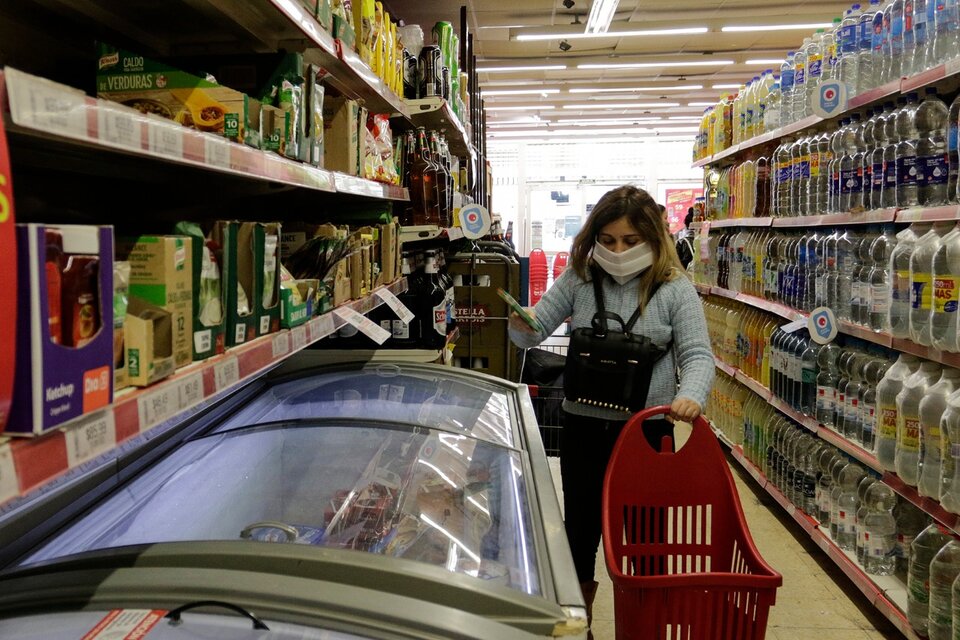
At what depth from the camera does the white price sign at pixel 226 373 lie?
4.00 feet

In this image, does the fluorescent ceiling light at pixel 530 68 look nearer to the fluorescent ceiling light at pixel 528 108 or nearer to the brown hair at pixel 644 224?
the fluorescent ceiling light at pixel 528 108

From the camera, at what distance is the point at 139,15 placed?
1.89 metres

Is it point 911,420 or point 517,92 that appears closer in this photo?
point 911,420

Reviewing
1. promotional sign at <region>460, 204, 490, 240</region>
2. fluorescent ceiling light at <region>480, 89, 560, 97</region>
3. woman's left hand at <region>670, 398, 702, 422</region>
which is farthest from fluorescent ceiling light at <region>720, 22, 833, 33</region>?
woman's left hand at <region>670, 398, 702, 422</region>

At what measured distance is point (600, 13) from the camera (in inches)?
288

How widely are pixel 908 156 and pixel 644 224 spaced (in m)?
1.07

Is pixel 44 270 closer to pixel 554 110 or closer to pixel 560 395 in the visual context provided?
pixel 560 395

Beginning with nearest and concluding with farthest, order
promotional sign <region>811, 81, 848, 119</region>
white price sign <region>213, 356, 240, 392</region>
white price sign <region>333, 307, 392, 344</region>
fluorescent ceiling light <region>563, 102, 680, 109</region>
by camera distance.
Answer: white price sign <region>213, 356, 240, 392</region> → white price sign <region>333, 307, 392, 344</region> → promotional sign <region>811, 81, 848, 119</region> → fluorescent ceiling light <region>563, 102, 680, 109</region>

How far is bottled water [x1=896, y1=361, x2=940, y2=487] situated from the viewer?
→ 2.78 m

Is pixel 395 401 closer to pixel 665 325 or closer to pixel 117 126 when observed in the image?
pixel 665 325

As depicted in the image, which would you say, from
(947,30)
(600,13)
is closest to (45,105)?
(947,30)

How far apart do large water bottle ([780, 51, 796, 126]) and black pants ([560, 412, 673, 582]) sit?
2467mm

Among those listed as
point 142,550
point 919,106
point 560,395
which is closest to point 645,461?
point 142,550

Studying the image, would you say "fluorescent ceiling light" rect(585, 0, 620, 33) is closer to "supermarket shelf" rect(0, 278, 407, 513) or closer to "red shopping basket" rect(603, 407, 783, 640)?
"red shopping basket" rect(603, 407, 783, 640)
